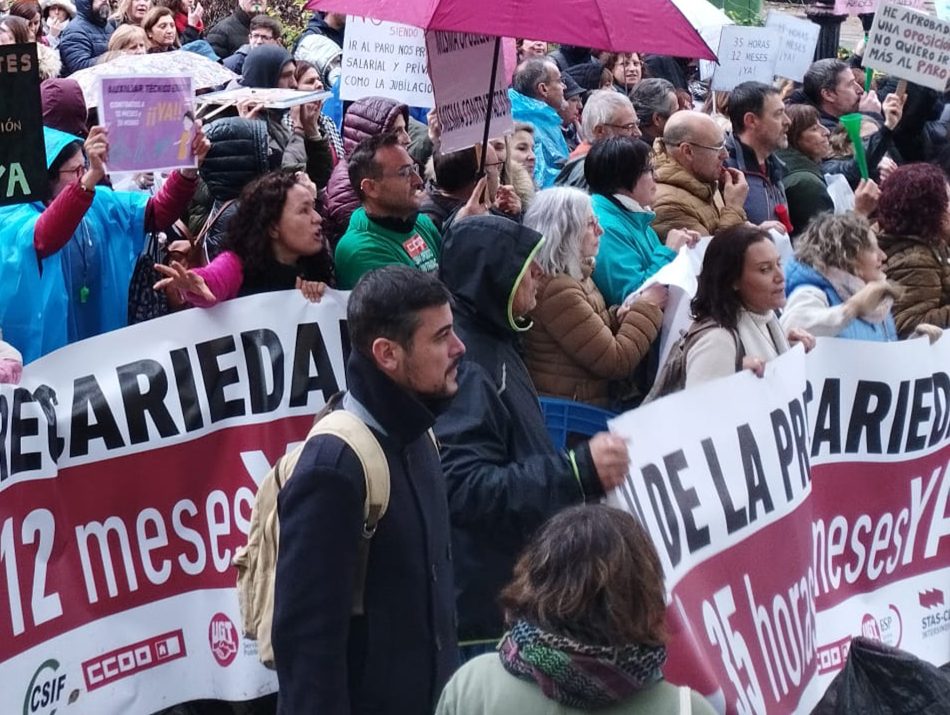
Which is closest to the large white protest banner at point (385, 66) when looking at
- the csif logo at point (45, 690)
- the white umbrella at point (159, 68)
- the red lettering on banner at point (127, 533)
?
the white umbrella at point (159, 68)

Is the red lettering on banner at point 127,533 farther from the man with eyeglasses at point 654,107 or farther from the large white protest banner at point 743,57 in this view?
the large white protest banner at point 743,57

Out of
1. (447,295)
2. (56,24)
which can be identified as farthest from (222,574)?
(56,24)

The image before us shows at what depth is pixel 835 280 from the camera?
6.15 m

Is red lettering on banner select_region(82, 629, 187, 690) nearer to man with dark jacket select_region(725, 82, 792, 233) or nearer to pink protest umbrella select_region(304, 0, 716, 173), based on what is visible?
pink protest umbrella select_region(304, 0, 716, 173)

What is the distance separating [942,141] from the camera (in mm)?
10859

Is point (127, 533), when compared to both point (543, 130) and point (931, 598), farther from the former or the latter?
point (543, 130)

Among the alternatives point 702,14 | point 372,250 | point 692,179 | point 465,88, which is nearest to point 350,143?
point 465,88

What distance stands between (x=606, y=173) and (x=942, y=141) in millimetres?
5066

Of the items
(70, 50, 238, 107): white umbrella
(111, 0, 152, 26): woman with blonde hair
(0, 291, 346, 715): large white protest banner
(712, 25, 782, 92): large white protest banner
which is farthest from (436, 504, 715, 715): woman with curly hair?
(111, 0, 152, 26): woman with blonde hair

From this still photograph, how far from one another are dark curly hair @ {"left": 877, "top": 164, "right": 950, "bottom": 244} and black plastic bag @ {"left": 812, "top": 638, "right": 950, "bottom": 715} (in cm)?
350

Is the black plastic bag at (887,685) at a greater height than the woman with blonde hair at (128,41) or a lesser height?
greater

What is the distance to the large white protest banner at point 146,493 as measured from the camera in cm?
497

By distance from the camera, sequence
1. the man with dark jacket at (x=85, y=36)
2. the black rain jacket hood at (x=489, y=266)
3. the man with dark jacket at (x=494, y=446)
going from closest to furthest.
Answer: the man with dark jacket at (x=494, y=446) < the black rain jacket hood at (x=489, y=266) < the man with dark jacket at (x=85, y=36)

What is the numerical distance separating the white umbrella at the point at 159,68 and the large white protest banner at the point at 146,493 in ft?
6.11
